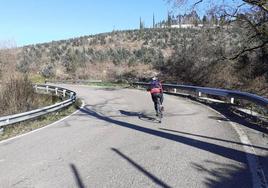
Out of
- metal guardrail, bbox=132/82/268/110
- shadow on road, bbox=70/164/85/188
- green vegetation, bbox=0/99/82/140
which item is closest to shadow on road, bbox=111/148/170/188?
shadow on road, bbox=70/164/85/188

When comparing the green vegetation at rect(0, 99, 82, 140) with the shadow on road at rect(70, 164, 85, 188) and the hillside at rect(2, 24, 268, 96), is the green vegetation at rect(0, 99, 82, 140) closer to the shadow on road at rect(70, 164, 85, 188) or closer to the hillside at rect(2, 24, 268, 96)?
the shadow on road at rect(70, 164, 85, 188)

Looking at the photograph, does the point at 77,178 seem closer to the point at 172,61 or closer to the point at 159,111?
the point at 159,111

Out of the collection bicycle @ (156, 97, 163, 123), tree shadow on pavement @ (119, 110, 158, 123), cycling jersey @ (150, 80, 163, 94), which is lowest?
tree shadow on pavement @ (119, 110, 158, 123)

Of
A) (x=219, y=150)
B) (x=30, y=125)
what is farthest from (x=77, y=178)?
(x=30, y=125)

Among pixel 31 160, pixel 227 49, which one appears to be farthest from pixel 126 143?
pixel 227 49

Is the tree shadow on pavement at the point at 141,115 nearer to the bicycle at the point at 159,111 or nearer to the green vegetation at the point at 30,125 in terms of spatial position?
the bicycle at the point at 159,111

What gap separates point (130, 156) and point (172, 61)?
35379 millimetres

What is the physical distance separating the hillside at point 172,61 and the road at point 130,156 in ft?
40.4

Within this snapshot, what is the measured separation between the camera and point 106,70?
60.5m

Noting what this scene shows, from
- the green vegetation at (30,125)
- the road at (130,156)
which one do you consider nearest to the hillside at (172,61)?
the green vegetation at (30,125)

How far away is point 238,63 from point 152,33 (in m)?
67.6

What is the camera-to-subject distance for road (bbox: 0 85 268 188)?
6727 mm

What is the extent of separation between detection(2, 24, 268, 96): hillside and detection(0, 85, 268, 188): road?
12328mm

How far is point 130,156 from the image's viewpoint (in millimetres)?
8500
